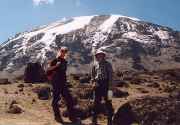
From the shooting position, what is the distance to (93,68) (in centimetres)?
1666

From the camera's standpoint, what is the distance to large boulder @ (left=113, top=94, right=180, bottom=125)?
16.5 metres

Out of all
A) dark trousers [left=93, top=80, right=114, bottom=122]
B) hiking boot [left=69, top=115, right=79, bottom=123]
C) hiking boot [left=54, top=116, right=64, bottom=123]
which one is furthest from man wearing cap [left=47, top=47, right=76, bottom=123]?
dark trousers [left=93, top=80, right=114, bottom=122]

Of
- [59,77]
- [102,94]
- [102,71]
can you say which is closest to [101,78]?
[102,71]

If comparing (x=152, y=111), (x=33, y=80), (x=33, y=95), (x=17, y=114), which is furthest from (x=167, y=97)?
(x=33, y=80)

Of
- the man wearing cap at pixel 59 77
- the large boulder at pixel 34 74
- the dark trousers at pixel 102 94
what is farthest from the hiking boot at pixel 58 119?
the large boulder at pixel 34 74

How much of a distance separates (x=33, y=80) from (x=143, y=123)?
2122 centimetres

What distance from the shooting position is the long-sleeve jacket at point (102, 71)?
16484 mm

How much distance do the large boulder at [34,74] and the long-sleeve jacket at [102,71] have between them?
20409 mm

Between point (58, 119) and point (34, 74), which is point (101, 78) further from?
point (34, 74)

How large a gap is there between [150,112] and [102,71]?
2307mm

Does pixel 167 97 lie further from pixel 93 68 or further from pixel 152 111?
pixel 93 68

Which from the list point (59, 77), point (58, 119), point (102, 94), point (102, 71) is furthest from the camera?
point (58, 119)

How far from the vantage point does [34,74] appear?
37594 millimetres

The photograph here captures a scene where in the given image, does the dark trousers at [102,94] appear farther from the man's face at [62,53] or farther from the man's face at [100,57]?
the man's face at [62,53]
